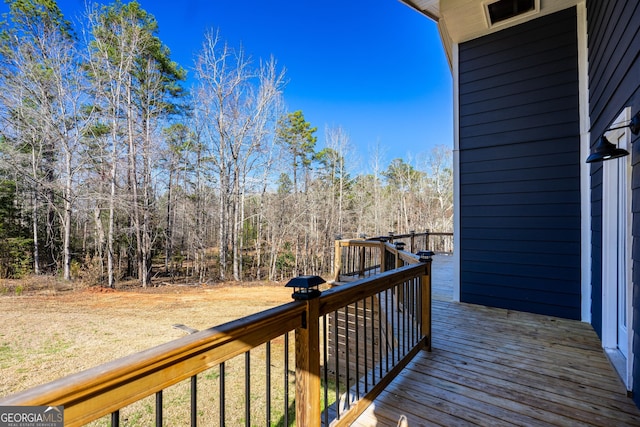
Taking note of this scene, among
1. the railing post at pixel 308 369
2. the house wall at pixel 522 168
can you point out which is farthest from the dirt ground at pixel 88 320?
the house wall at pixel 522 168

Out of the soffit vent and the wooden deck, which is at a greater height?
the soffit vent

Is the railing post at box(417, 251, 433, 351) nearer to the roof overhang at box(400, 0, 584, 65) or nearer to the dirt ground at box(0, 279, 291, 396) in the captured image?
the roof overhang at box(400, 0, 584, 65)

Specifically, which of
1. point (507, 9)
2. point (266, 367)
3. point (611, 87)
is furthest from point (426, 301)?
point (507, 9)

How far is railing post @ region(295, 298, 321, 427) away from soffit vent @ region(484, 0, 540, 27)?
4972 mm

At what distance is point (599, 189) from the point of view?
3143 mm

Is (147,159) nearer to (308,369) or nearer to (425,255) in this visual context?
(425,255)

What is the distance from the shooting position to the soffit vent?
403 cm

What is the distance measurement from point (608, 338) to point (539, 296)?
1182mm

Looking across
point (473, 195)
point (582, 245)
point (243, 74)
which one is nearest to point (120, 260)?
point (243, 74)

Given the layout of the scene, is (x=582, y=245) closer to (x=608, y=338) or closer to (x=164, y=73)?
(x=608, y=338)

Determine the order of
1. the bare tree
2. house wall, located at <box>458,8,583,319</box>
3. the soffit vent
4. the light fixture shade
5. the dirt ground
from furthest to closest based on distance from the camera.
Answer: the bare tree
the dirt ground
the soffit vent
house wall, located at <box>458,8,583,319</box>
the light fixture shade

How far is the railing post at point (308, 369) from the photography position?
57.6 inches

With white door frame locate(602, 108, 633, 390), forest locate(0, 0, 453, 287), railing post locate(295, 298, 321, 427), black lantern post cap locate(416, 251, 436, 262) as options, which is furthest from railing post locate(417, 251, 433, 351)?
forest locate(0, 0, 453, 287)

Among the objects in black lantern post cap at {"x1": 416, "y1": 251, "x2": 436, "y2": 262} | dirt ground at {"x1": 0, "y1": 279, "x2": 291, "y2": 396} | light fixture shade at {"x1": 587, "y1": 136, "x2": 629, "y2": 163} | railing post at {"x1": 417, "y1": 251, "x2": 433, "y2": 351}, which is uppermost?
light fixture shade at {"x1": 587, "y1": 136, "x2": 629, "y2": 163}
